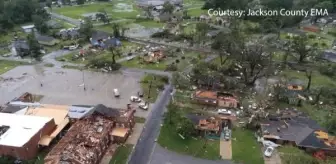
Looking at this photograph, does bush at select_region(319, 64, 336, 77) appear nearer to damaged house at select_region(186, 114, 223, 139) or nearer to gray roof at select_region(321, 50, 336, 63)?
gray roof at select_region(321, 50, 336, 63)

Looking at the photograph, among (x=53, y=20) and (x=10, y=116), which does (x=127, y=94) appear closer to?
(x=10, y=116)

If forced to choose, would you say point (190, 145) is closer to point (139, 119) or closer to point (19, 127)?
point (139, 119)

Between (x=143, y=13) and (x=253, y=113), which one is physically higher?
(x=143, y=13)

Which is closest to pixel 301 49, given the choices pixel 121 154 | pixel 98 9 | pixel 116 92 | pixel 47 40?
pixel 116 92

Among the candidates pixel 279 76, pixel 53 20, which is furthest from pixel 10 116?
pixel 53 20

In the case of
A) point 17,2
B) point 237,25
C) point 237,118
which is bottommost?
point 237,118

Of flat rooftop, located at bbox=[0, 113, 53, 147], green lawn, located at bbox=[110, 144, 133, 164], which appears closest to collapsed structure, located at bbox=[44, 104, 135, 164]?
green lawn, located at bbox=[110, 144, 133, 164]
